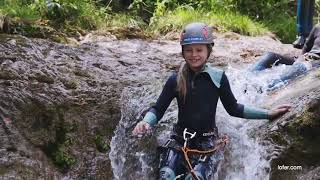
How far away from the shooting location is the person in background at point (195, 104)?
376 cm

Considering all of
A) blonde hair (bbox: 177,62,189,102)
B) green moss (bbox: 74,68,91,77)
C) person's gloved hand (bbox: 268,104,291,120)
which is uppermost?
blonde hair (bbox: 177,62,189,102)

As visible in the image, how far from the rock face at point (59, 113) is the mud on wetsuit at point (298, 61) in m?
1.45

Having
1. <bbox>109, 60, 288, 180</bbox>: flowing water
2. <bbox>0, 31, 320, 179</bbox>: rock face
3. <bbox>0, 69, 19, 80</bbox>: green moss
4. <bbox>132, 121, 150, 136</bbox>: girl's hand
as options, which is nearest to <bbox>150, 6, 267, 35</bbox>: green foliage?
<bbox>0, 31, 320, 179</bbox>: rock face

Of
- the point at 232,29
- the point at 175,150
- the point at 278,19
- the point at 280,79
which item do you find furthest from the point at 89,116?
the point at 278,19

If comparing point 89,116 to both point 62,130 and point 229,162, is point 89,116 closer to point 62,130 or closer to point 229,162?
point 62,130

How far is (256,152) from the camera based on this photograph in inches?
173

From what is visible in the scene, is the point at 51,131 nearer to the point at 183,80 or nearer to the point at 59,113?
the point at 59,113

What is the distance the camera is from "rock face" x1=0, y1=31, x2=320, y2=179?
3.96 m

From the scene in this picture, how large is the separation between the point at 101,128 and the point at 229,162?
46.4 inches

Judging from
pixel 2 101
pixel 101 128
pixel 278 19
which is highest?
pixel 2 101

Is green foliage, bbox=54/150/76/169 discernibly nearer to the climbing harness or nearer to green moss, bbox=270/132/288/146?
the climbing harness

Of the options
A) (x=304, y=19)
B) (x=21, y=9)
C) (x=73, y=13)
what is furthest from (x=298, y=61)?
(x=21, y=9)

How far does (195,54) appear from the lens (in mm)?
3795

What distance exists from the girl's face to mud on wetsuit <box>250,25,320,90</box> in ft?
7.04
